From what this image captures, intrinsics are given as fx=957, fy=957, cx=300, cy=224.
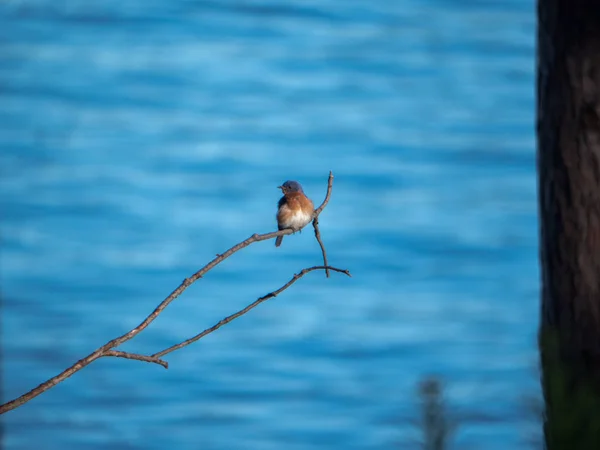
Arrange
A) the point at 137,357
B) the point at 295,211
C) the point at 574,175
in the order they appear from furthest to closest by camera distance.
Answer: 1. the point at 295,211
2. the point at 574,175
3. the point at 137,357

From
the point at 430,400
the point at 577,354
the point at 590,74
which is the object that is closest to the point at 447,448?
the point at 430,400

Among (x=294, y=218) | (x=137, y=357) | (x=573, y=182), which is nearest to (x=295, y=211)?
(x=294, y=218)

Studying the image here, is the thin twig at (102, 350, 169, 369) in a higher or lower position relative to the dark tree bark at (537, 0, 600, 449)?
lower

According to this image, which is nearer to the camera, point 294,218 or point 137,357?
point 137,357

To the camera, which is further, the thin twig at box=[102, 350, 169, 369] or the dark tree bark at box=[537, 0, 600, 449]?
the dark tree bark at box=[537, 0, 600, 449]

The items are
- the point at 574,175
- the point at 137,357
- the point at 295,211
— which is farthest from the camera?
the point at 295,211

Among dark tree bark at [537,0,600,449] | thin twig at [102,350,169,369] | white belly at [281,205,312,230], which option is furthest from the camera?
white belly at [281,205,312,230]

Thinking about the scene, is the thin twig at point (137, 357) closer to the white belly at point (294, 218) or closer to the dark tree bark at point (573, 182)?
the dark tree bark at point (573, 182)

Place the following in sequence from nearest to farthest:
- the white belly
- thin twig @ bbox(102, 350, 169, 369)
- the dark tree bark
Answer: thin twig @ bbox(102, 350, 169, 369)
the dark tree bark
the white belly

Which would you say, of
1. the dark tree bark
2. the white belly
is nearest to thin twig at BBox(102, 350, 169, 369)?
the dark tree bark

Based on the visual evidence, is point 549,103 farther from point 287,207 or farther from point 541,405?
point 541,405

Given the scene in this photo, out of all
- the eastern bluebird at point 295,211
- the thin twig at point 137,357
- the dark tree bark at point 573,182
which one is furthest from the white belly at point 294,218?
the thin twig at point 137,357

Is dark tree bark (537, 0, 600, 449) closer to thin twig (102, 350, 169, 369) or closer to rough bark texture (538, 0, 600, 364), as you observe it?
rough bark texture (538, 0, 600, 364)

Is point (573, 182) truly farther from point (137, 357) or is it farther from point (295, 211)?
point (137, 357)
